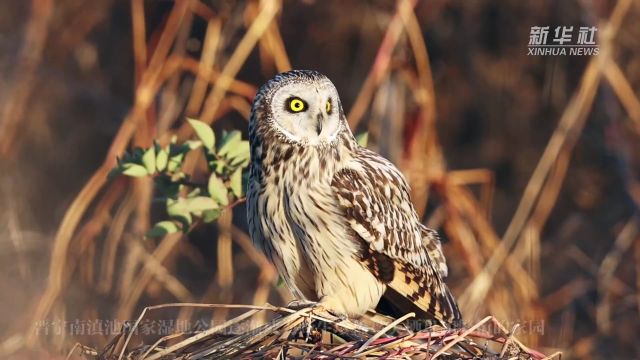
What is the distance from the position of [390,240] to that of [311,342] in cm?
76

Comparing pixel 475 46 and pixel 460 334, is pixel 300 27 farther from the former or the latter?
pixel 460 334

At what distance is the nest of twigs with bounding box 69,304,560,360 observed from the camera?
160cm

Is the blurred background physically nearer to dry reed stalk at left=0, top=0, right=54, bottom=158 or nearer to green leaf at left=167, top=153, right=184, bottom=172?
dry reed stalk at left=0, top=0, right=54, bottom=158

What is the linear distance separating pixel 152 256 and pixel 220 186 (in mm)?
1310

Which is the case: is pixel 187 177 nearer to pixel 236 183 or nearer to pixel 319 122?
pixel 236 183

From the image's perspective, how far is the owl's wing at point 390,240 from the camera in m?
2.42

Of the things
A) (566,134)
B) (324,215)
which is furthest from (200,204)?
(566,134)

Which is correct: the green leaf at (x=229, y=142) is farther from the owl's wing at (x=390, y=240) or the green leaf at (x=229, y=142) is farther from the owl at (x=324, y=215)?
the owl's wing at (x=390, y=240)

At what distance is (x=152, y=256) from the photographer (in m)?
3.71

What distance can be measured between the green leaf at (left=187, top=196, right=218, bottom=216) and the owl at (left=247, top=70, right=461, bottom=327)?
9 cm

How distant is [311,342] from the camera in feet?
5.66

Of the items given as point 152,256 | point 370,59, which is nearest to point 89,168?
point 152,256

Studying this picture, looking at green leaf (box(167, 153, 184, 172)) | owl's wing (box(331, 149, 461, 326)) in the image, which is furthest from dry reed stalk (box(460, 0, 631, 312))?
green leaf (box(167, 153, 184, 172))

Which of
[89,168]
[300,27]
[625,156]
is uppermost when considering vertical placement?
[300,27]
